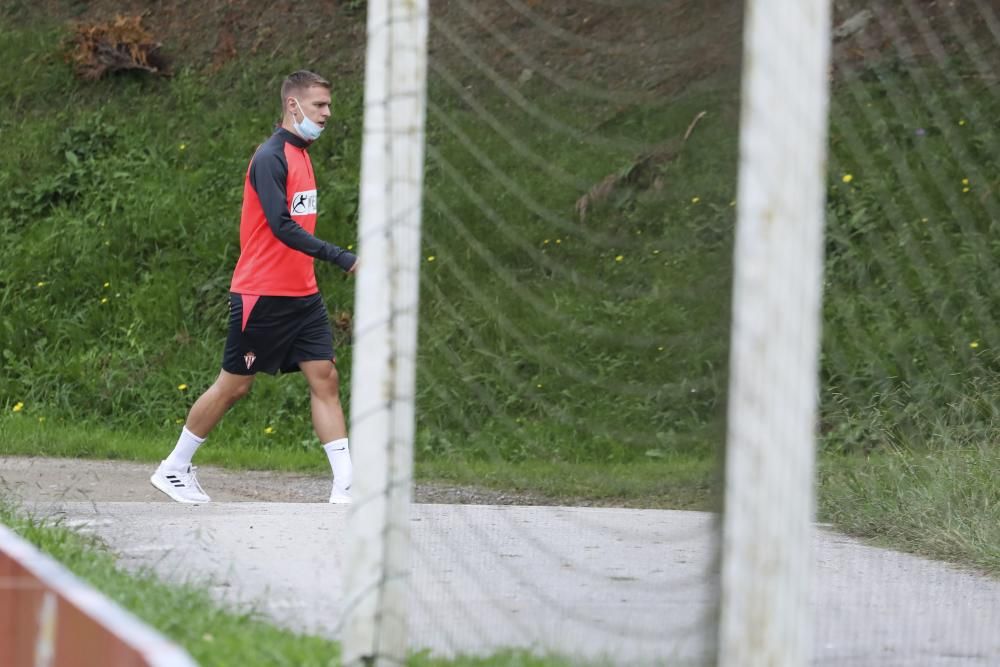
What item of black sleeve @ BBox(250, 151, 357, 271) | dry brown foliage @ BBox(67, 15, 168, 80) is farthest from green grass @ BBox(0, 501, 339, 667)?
dry brown foliage @ BBox(67, 15, 168, 80)

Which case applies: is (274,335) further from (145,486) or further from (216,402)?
(145,486)

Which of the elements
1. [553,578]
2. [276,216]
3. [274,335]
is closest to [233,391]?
[274,335]

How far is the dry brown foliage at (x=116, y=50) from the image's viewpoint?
13.2m

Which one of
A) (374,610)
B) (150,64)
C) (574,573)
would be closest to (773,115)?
(374,610)

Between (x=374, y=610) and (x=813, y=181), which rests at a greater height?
(x=813, y=181)

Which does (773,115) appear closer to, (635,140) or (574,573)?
(574,573)

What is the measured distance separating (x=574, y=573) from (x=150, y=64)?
9645 millimetres

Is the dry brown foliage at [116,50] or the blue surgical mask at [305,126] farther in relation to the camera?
the dry brown foliage at [116,50]

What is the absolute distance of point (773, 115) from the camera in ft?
8.27

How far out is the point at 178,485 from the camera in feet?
21.4

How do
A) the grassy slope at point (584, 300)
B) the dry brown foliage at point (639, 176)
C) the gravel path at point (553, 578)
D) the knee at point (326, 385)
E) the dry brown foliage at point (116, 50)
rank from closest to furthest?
the gravel path at point (553, 578) < the grassy slope at point (584, 300) < the dry brown foliage at point (639, 176) < the knee at point (326, 385) < the dry brown foliage at point (116, 50)

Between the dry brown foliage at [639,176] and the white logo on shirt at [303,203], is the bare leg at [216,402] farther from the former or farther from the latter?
the dry brown foliage at [639,176]

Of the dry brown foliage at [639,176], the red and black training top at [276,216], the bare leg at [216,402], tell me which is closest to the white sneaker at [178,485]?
the bare leg at [216,402]

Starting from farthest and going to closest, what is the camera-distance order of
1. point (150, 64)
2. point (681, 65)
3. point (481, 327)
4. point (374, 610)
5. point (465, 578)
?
point (150, 64), point (481, 327), point (681, 65), point (465, 578), point (374, 610)
